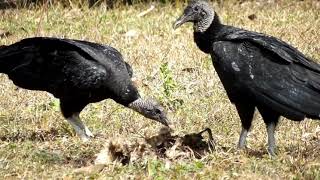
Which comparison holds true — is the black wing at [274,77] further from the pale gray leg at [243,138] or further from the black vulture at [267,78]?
the pale gray leg at [243,138]

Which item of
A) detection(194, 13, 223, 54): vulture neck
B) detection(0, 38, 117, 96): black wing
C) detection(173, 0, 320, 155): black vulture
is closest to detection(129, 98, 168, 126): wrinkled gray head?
detection(0, 38, 117, 96): black wing

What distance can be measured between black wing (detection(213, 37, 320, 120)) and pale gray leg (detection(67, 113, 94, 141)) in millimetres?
1183

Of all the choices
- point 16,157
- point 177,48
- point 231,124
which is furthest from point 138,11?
point 16,157

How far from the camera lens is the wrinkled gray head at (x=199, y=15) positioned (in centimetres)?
527

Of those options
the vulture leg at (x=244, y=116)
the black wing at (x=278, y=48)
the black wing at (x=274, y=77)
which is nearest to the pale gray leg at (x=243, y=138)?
the vulture leg at (x=244, y=116)

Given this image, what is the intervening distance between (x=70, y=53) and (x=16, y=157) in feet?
3.08

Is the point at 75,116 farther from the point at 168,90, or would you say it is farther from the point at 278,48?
the point at 278,48

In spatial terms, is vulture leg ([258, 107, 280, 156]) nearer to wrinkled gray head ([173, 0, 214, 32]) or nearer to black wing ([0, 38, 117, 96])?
→ wrinkled gray head ([173, 0, 214, 32])

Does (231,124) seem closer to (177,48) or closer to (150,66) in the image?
(150,66)

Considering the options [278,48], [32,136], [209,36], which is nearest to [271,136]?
[278,48]

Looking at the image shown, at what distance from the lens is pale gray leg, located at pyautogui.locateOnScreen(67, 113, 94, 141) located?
5.41 m

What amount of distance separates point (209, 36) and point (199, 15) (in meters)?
0.26

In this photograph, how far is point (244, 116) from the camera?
4.97 m

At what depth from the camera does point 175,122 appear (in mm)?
5781
